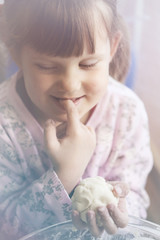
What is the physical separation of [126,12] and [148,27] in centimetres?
11

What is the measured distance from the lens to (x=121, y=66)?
59 cm

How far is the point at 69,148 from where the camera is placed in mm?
435

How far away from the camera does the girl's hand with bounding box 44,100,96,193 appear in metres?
0.43

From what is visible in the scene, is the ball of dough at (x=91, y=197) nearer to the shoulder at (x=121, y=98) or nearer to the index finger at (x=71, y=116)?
the index finger at (x=71, y=116)

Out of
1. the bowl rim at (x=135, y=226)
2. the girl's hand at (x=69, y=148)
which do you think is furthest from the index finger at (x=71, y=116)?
the bowl rim at (x=135, y=226)

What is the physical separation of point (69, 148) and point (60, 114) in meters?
0.05

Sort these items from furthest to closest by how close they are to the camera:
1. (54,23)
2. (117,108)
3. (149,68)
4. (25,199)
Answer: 1. (149,68)
2. (117,108)
3. (25,199)
4. (54,23)

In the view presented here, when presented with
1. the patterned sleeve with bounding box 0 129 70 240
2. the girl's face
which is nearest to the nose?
the girl's face

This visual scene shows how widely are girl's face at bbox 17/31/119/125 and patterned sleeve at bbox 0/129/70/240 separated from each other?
0.27 ft

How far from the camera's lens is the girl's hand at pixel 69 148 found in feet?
1.42

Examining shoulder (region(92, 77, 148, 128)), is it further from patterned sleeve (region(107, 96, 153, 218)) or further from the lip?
the lip

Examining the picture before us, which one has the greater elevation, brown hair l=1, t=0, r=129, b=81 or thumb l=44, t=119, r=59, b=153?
brown hair l=1, t=0, r=129, b=81

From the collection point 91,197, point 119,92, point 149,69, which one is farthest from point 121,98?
point 91,197

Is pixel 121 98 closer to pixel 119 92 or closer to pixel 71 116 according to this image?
pixel 119 92
